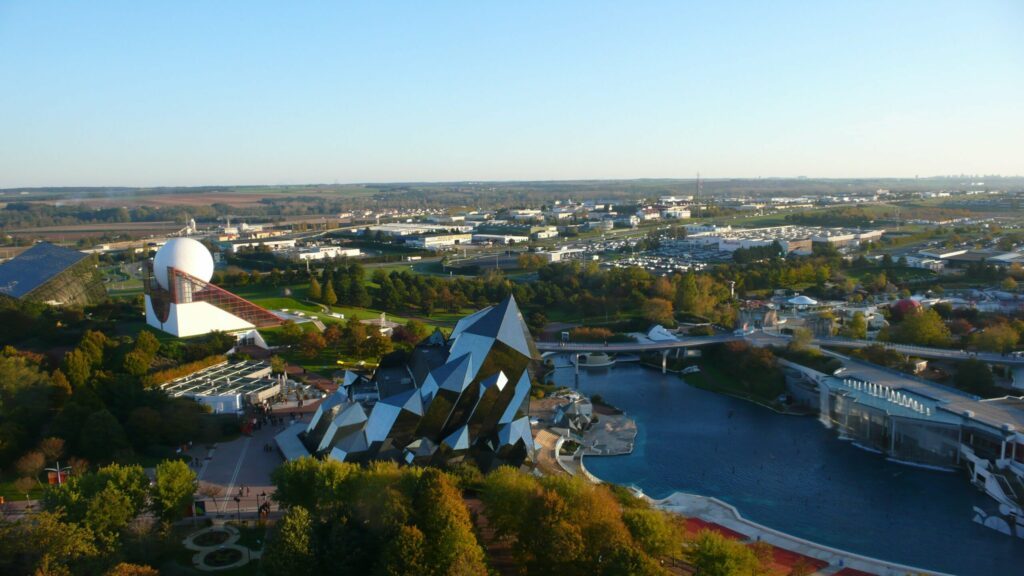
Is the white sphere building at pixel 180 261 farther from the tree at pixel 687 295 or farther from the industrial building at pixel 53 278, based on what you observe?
the tree at pixel 687 295

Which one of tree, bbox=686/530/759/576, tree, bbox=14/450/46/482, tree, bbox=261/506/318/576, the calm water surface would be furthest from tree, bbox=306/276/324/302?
tree, bbox=686/530/759/576

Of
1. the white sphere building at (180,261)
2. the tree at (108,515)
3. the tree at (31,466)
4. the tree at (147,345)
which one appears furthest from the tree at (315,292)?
the tree at (108,515)

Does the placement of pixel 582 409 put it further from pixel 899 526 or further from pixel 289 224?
pixel 289 224

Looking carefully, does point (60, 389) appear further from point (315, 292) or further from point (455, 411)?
point (315, 292)

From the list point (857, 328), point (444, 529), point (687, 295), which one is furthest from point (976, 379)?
point (444, 529)

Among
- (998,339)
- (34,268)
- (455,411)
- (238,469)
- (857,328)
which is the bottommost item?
(238,469)
